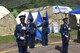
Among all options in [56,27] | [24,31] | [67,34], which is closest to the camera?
[24,31]

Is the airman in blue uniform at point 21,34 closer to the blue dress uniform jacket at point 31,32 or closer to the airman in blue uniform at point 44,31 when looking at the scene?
the blue dress uniform jacket at point 31,32

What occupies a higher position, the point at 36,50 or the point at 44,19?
the point at 44,19

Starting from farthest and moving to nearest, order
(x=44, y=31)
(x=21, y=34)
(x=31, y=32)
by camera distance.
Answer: (x=44, y=31)
(x=31, y=32)
(x=21, y=34)

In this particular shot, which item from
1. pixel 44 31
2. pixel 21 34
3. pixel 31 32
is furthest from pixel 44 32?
pixel 21 34

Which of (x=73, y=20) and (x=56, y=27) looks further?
(x=73, y=20)

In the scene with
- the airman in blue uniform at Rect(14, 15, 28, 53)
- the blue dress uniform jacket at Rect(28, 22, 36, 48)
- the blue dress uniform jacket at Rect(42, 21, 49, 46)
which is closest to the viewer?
the airman in blue uniform at Rect(14, 15, 28, 53)

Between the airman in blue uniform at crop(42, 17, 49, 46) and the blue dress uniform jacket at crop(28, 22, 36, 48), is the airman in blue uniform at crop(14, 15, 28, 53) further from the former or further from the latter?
the airman in blue uniform at crop(42, 17, 49, 46)

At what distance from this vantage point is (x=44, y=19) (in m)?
Answer: 20.5

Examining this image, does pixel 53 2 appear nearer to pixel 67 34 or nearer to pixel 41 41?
pixel 41 41

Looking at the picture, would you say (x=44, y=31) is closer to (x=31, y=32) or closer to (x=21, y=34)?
(x=31, y=32)

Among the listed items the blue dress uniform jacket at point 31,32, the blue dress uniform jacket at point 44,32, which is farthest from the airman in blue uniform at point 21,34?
the blue dress uniform jacket at point 44,32

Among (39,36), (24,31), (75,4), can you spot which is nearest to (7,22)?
(39,36)

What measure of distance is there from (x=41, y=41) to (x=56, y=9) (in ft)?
25.4

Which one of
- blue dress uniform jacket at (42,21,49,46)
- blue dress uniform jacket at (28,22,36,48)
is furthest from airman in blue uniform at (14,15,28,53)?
blue dress uniform jacket at (42,21,49,46)
